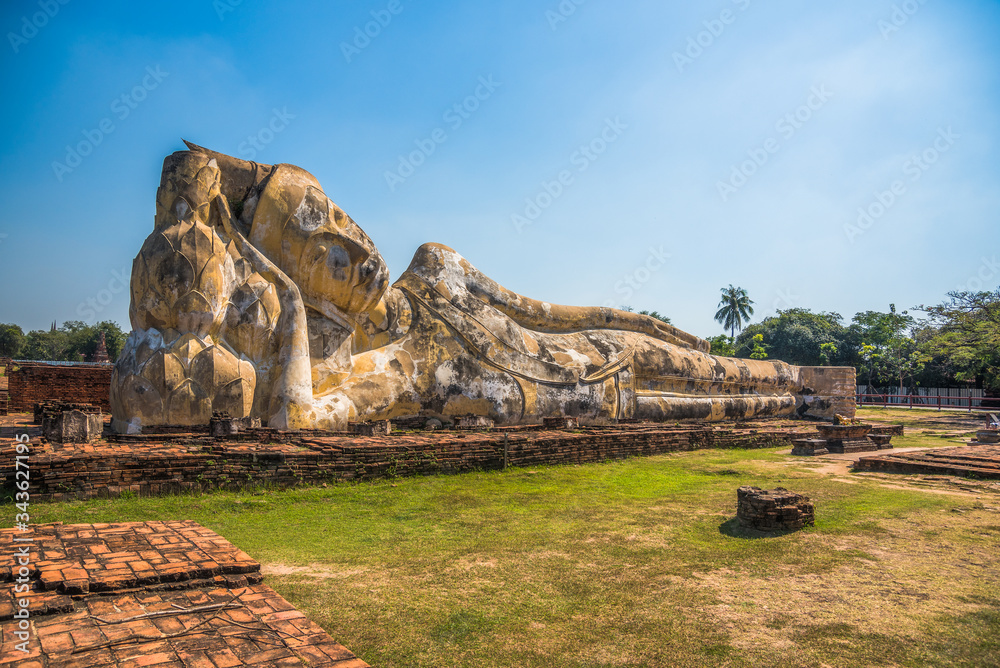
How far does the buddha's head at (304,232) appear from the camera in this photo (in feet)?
27.6

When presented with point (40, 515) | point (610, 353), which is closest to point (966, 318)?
point (610, 353)

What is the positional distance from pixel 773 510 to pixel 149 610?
12.5 ft

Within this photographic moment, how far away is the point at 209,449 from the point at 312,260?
3499 mm

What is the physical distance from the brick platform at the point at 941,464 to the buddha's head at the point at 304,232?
6741mm

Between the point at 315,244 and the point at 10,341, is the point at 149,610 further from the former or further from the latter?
the point at 10,341

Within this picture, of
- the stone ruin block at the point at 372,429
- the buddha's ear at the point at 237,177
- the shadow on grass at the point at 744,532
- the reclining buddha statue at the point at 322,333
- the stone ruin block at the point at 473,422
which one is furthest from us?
the stone ruin block at the point at 473,422

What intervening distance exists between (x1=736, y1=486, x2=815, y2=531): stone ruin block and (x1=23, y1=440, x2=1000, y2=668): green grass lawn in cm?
12

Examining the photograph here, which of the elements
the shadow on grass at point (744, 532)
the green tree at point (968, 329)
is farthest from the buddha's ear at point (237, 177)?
the green tree at point (968, 329)

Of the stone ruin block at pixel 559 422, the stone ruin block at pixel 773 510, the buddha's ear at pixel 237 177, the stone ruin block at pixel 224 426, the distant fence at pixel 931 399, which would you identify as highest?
the buddha's ear at pixel 237 177

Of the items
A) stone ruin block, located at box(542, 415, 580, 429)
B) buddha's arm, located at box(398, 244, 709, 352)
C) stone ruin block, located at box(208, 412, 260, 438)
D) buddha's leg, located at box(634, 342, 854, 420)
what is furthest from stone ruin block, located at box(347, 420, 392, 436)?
buddha's leg, located at box(634, 342, 854, 420)

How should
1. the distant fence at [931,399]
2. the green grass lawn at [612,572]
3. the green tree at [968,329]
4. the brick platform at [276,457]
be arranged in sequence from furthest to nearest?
the distant fence at [931,399]
the green tree at [968,329]
the brick platform at [276,457]
the green grass lawn at [612,572]

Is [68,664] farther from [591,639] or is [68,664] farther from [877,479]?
[877,479]

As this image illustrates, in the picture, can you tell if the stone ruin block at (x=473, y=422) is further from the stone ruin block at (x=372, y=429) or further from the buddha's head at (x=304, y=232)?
the buddha's head at (x=304, y=232)

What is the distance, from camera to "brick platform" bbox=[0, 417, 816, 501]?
4.98 meters
